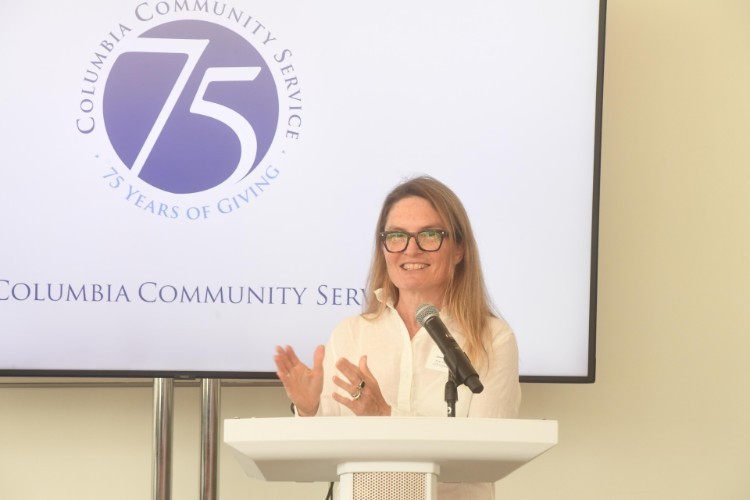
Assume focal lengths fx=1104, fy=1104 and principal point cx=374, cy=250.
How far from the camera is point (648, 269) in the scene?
382cm

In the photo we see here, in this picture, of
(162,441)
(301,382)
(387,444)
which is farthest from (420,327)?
(162,441)

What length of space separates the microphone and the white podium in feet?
0.53

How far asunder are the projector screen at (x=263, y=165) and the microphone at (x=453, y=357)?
1.61m

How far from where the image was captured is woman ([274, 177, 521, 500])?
238 cm

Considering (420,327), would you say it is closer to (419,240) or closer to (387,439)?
(419,240)

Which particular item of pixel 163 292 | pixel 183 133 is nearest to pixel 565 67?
pixel 183 133

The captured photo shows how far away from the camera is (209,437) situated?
3363 millimetres

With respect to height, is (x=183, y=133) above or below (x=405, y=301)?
above

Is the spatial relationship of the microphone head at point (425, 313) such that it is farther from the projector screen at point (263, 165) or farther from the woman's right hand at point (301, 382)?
the projector screen at point (263, 165)

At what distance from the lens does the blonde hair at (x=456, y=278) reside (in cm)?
251

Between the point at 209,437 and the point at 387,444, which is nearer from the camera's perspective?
the point at 387,444

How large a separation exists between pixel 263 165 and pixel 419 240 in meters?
0.96

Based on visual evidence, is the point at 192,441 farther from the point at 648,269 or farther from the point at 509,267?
the point at 648,269

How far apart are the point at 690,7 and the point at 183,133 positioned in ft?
6.05
